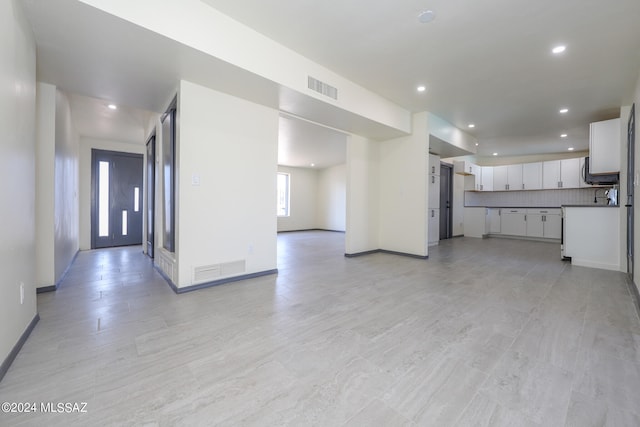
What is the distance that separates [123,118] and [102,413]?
5.25 meters

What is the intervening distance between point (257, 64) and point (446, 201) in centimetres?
706

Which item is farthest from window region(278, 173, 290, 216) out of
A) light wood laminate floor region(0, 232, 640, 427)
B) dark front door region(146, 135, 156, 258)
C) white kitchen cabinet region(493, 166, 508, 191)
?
white kitchen cabinet region(493, 166, 508, 191)

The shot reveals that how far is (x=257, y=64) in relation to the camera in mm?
2855

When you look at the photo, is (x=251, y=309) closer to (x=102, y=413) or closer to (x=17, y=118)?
(x=102, y=413)

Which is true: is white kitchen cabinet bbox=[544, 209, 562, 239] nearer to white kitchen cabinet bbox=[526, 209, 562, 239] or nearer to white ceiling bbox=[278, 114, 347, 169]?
white kitchen cabinet bbox=[526, 209, 562, 239]

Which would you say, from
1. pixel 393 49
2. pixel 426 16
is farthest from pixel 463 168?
pixel 426 16

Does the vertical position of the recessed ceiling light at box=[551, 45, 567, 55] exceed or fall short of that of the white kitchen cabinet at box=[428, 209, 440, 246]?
it exceeds it

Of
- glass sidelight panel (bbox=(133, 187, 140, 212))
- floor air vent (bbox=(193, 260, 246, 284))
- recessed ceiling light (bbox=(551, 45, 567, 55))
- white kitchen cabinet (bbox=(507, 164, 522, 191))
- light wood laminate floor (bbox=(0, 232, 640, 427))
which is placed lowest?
light wood laminate floor (bbox=(0, 232, 640, 427))

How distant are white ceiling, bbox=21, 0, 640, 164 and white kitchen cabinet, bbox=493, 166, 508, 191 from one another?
4.52 m

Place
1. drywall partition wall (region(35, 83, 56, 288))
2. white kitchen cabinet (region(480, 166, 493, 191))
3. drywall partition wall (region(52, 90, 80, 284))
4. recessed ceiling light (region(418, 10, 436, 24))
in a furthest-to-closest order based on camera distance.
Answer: white kitchen cabinet (region(480, 166, 493, 191)) < drywall partition wall (region(52, 90, 80, 284)) < drywall partition wall (region(35, 83, 56, 288)) < recessed ceiling light (region(418, 10, 436, 24))

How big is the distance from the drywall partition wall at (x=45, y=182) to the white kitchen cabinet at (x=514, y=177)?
10756 millimetres

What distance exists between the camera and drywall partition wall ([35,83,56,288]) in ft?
10.2

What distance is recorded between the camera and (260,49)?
288 cm

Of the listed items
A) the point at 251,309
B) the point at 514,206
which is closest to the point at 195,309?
the point at 251,309
